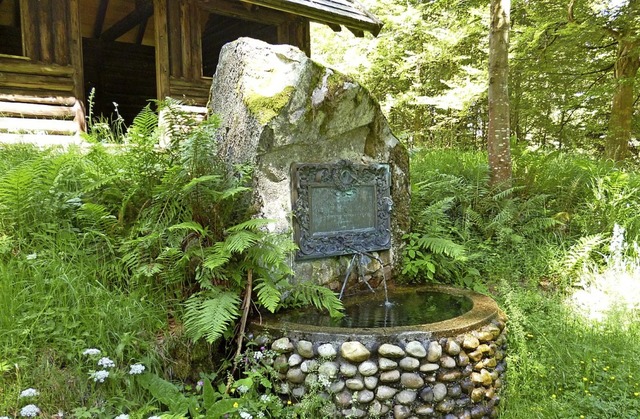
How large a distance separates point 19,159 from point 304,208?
2731 mm

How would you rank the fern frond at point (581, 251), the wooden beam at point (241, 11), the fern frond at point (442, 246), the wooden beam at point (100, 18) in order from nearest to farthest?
1. the fern frond at point (442, 246)
2. the fern frond at point (581, 251)
3. the wooden beam at point (241, 11)
4. the wooden beam at point (100, 18)

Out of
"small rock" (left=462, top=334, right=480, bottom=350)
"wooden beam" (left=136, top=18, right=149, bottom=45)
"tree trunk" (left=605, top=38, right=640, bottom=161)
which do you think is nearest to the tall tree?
"tree trunk" (left=605, top=38, right=640, bottom=161)

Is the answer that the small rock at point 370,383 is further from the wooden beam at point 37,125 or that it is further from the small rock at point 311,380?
the wooden beam at point 37,125

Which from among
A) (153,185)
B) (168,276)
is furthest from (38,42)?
(168,276)

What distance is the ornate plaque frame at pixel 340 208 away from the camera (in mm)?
3705

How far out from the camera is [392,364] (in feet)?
9.40

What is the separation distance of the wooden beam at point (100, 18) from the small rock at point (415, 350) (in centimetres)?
1019

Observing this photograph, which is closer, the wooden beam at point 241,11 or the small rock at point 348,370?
the small rock at point 348,370

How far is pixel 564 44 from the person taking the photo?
8.30 meters

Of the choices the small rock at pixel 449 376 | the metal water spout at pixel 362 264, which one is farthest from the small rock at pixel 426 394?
the metal water spout at pixel 362 264

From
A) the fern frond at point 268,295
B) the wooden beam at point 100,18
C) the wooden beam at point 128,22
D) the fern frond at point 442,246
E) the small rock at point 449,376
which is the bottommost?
the small rock at point 449,376

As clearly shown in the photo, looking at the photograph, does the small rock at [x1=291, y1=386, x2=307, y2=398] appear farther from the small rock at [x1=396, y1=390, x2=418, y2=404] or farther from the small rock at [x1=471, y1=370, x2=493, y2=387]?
the small rock at [x1=471, y1=370, x2=493, y2=387]

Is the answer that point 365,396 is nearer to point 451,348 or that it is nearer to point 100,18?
point 451,348

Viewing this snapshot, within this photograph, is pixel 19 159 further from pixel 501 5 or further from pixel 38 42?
pixel 501 5
